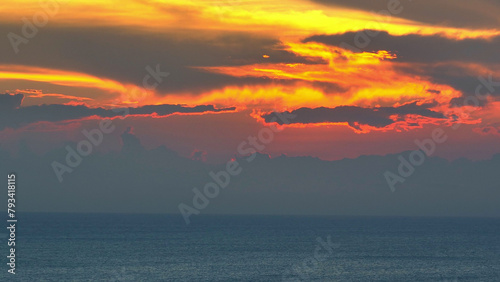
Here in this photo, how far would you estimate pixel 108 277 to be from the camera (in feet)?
329

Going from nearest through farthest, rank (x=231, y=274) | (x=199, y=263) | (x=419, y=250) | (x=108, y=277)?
(x=108, y=277)
(x=231, y=274)
(x=199, y=263)
(x=419, y=250)

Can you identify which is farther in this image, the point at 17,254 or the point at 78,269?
the point at 17,254

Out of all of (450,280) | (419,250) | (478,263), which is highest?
(419,250)

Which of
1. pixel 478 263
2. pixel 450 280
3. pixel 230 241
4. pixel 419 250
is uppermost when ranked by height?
pixel 230 241

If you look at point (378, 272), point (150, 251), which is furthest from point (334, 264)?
point (150, 251)

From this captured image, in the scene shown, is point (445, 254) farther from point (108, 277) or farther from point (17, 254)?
point (17, 254)

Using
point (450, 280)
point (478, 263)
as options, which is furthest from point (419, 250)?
point (450, 280)

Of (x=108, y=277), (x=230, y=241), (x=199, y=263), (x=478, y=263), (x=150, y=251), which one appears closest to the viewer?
(x=108, y=277)

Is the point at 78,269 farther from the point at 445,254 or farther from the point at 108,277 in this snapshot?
the point at 445,254

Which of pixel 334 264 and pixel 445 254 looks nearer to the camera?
pixel 334 264

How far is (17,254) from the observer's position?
438 ft

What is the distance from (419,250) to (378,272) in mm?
52115

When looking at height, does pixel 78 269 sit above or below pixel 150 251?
below

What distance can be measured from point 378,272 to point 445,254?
47.4 m
